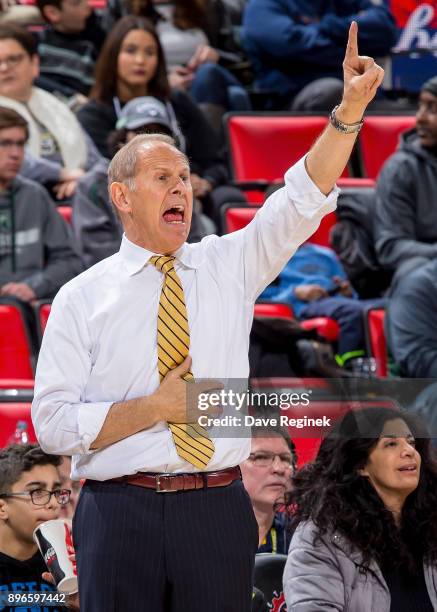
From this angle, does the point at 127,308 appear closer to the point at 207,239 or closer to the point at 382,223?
the point at 207,239

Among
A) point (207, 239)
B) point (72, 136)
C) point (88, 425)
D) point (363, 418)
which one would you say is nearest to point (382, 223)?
point (72, 136)

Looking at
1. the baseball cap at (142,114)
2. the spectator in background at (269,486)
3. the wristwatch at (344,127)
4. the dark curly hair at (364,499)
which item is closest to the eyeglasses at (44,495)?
the spectator in background at (269,486)

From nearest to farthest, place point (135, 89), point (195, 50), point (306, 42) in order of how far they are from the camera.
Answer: point (135, 89)
point (306, 42)
point (195, 50)

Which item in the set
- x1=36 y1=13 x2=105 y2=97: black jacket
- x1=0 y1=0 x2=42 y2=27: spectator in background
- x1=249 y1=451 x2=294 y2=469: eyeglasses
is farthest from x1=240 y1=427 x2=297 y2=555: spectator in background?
x1=0 y1=0 x2=42 y2=27: spectator in background

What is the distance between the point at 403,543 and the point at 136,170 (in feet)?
3.45

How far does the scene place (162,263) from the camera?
230cm

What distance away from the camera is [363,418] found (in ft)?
9.19

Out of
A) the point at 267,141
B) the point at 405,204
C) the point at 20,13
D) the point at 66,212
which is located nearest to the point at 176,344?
the point at 405,204

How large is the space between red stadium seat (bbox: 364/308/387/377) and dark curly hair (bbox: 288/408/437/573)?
148 cm

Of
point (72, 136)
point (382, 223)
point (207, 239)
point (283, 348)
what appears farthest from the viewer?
point (72, 136)

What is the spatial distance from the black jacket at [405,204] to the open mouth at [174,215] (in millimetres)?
2322

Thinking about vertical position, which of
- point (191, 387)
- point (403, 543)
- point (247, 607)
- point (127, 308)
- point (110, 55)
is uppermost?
point (110, 55)

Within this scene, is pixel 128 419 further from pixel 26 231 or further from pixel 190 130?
pixel 190 130

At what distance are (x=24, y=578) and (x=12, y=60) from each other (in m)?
2.73
